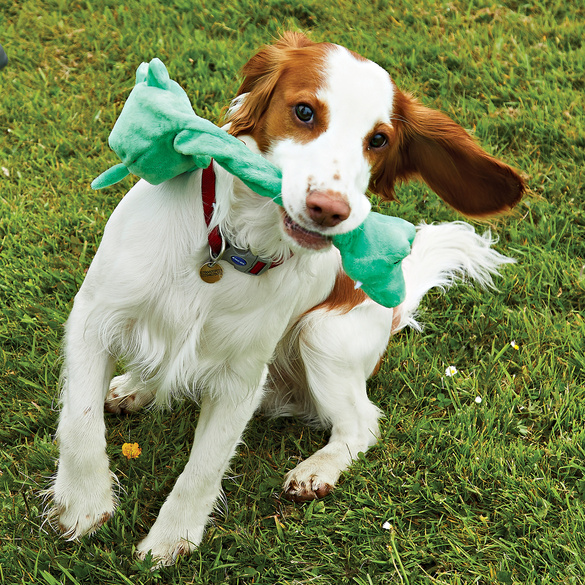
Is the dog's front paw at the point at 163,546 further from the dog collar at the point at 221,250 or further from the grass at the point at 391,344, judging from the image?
the dog collar at the point at 221,250

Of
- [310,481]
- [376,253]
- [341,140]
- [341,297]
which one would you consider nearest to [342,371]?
[341,297]

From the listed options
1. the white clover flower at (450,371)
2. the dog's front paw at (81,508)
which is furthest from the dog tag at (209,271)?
the white clover flower at (450,371)

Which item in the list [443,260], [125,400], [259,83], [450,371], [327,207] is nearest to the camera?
[327,207]

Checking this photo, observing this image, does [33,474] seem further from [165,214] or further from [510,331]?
[510,331]

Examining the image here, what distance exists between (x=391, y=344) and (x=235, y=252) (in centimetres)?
151

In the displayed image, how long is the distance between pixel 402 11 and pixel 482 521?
4.01 meters

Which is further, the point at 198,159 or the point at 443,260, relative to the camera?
the point at 443,260

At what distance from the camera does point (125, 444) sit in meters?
2.93

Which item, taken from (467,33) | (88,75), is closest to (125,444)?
(88,75)

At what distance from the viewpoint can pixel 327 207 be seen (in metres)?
1.99

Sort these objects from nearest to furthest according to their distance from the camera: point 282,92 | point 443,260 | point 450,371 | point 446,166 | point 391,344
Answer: point 282,92, point 446,166, point 450,371, point 391,344, point 443,260

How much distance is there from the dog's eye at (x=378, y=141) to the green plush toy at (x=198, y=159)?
235 millimetres

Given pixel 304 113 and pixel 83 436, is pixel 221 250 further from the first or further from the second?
pixel 83 436

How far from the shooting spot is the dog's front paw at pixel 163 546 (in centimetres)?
260
